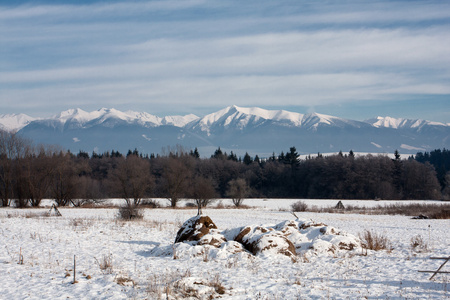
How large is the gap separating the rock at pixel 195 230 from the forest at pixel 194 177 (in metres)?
36.0

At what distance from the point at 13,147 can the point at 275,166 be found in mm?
84986

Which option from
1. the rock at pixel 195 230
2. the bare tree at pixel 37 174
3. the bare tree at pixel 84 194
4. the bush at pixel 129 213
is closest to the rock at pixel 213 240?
the rock at pixel 195 230

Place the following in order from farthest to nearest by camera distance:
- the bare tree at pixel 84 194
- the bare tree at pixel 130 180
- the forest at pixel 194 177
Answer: the bare tree at pixel 84 194, the bare tree at pixel 130 180, the forest at pixel 194 177

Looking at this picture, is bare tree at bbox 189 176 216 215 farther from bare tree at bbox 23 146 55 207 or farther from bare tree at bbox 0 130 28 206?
bare tree at bbox 0 130 28 206

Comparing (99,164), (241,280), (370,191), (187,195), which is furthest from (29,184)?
(370,191)

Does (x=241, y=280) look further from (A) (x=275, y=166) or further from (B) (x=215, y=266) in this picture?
(A) (x=275, y=166)

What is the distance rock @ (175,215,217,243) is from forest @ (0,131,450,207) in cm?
3598

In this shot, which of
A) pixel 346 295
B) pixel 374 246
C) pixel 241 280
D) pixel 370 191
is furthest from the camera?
pixel 370 191

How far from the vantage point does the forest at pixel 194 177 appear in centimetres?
4909

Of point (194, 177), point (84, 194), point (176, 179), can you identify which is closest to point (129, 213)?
point (176, 179)

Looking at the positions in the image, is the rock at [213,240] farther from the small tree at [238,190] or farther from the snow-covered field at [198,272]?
the small tree at [238,190]

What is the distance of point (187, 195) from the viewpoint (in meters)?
59.7

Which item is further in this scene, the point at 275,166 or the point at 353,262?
the point at 275,166

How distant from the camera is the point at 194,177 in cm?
9725
